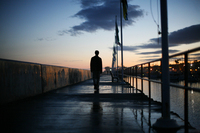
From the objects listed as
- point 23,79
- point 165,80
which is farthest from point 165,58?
point 23,79

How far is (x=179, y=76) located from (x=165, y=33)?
91cm

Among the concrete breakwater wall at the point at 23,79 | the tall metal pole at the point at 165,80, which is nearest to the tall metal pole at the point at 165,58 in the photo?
the tall metal pole at the point at 165,80

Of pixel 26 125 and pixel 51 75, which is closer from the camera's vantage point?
pixel 26 125

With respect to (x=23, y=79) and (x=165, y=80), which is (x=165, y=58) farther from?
(x=23, y=79)

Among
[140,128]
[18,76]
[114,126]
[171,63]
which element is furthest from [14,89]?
[171,63]

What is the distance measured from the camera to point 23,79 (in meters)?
6.86

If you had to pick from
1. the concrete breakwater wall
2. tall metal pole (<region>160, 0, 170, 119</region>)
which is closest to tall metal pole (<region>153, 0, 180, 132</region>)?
tall metal pole (<region>160, 0, 170, 119</region>)

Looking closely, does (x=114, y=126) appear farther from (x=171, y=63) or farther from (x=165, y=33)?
(x=165, y=33)

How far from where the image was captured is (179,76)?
11.8 feet

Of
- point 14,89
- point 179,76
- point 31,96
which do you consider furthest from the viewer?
point 31,96

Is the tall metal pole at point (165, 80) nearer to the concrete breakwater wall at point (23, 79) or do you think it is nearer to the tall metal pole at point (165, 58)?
the tall metal pole at point (165, 58)

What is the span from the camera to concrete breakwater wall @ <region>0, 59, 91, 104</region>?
571 cm

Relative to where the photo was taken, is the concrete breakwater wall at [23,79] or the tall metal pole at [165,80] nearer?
the tall metal pole at [165,80]

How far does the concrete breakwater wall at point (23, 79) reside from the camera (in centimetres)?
571
